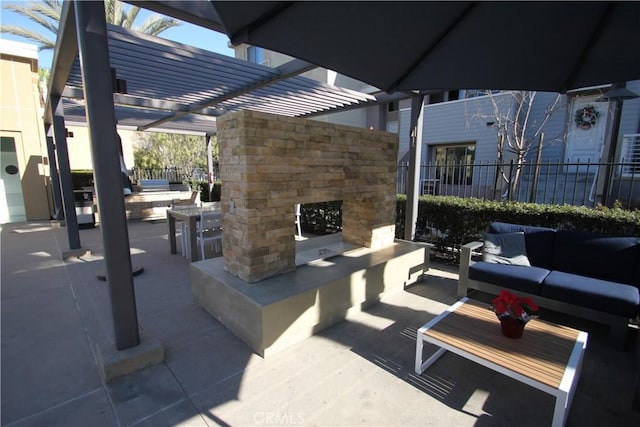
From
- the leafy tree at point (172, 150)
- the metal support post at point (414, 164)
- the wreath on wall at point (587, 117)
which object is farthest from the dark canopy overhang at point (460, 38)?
the leafy tree at point (172, 150)

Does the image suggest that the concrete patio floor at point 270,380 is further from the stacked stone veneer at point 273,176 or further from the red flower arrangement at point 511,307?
the stacked stone veneer at point 273,176

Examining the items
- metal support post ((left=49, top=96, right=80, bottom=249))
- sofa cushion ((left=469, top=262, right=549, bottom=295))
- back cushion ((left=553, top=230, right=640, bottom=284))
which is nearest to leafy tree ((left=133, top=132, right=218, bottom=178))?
metal support post ((left=49, top=96, right=80, bottom=249))

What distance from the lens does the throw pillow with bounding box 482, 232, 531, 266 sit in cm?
365

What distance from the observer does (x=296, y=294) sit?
273cm

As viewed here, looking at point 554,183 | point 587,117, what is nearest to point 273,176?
point 554,183

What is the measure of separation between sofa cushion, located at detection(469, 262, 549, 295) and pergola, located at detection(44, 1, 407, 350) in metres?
3.03

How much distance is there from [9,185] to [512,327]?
38.7ft

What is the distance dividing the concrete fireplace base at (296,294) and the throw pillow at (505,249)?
0.91m

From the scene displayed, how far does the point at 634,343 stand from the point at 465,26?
3156mm

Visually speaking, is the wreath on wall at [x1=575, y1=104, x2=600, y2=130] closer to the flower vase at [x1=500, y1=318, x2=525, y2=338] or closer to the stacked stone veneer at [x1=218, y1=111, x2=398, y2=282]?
the stacked stone veneer at [x1=218, y1=111, x2=398, y2=282]

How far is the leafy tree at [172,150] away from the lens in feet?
68.1

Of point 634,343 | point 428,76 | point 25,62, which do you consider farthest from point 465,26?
point 25,62

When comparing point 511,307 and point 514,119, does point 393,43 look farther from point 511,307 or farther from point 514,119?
point 514,119

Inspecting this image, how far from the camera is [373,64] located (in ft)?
9.05
